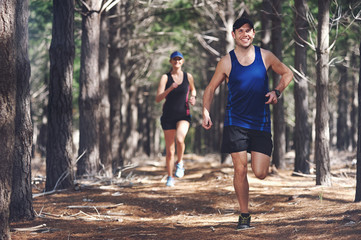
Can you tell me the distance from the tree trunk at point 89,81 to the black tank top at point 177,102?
2.44 meters

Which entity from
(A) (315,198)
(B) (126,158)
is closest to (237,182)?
(A) (315,198)

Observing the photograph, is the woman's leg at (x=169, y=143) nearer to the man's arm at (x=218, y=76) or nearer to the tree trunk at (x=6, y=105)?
the man's arm at (x=218, y=76)

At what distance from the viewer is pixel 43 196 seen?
8445mm

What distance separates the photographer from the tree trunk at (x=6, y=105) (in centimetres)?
Answer: 449

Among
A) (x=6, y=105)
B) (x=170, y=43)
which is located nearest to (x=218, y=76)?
(x=6, y=105)

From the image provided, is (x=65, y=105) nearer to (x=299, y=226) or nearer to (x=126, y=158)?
(x=299, y=226)

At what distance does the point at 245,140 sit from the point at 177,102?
3.86 metres

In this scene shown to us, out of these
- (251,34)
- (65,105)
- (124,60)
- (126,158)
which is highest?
(124,60)

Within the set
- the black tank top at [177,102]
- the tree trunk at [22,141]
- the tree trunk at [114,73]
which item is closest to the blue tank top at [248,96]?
the tree trunk at [22,141]

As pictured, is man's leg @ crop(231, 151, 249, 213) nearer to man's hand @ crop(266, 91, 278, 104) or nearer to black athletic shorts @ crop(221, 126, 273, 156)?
black athletic shorts @ crop(221, 126, 273, 156)

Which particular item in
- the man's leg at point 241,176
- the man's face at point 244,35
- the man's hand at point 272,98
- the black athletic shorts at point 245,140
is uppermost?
the man's face at point 244,35

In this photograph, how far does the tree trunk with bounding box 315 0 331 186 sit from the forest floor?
1.22 ft

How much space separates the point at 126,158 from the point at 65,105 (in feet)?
47.4

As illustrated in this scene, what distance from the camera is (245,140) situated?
543cm
